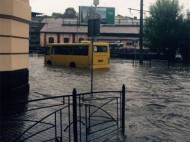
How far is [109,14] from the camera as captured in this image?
4281 cm

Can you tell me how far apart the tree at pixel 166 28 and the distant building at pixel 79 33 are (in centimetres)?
1654

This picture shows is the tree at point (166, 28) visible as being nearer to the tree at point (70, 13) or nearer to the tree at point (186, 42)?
the tree at point (186, 42)

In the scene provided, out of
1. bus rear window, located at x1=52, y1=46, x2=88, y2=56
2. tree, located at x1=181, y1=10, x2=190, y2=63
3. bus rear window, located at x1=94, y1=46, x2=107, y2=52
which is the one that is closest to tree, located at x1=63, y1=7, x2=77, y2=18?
tree, located at x1=181, y1=10, x2=190, y2=63

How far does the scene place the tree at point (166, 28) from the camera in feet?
113

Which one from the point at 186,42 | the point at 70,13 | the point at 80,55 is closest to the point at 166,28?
the point at 186,42

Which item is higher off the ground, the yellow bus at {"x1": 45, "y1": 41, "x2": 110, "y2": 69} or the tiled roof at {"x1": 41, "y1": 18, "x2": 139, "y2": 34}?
the tiled roof at {"x1": 41, "y1": 18, "x2": 139, "y2": 34}

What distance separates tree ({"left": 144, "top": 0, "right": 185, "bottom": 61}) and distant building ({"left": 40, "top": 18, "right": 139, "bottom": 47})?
54.3ft

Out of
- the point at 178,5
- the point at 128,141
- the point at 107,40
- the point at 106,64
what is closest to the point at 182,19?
the point at 178,5

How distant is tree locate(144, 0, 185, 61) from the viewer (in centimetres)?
3441

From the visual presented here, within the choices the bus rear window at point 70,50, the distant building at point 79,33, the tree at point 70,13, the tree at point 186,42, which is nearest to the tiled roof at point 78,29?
the distant building at point 79,33

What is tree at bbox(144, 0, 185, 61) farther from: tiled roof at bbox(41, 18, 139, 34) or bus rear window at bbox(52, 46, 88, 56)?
tiled roof at bbox(41, 18, 139, 34)

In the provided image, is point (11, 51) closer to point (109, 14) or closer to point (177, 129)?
point (177, 129)

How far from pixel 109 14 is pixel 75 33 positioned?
1456cm

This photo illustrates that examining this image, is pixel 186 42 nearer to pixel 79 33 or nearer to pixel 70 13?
pixel 79 33
